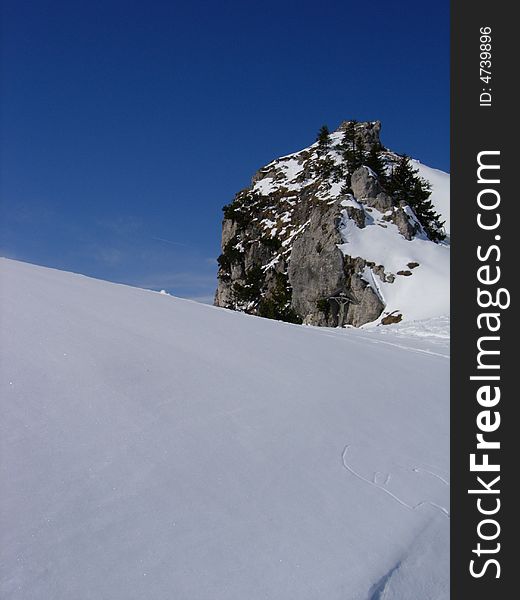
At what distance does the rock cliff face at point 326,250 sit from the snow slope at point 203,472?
79.6 ft

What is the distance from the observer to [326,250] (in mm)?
34219

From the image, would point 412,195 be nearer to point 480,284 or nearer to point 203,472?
point 480,284

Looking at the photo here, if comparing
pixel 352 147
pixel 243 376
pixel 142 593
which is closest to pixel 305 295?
pixel 352 147

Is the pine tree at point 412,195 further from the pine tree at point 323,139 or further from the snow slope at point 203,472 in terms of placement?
the snow slope at point 203,472

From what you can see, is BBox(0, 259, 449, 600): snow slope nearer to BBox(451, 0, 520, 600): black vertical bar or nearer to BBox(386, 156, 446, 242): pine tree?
BBox(451, 0, 520, 600): black vertical bar

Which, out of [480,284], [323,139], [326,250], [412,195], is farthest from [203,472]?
[323,139]

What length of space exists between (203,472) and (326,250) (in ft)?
107

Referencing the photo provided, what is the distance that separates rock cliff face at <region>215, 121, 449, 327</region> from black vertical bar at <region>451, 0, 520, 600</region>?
24.1m

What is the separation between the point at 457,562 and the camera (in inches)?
86.5

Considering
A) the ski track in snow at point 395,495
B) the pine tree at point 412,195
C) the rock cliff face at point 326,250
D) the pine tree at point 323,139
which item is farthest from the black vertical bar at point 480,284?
the pine tree at point 323,139

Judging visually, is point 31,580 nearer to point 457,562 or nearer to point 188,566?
point 188,566

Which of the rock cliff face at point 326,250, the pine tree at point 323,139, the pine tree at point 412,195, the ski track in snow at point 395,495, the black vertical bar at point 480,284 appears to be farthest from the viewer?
the pine tree at point 323,139

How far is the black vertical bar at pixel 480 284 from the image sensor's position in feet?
7.48

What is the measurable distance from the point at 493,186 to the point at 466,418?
1796 mm
